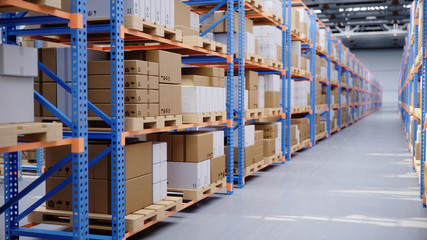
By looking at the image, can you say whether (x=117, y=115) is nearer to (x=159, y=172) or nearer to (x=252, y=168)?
(x=159, y=172)

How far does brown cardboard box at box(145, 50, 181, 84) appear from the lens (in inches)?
173

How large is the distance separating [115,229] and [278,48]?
5.96 meters

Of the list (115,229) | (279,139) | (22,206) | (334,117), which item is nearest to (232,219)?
(115,229)

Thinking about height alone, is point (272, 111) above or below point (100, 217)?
A: above

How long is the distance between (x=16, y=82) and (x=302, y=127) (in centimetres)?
924

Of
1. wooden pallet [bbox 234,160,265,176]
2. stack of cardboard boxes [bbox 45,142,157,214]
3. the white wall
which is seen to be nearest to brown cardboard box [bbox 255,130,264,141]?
wooden pallet [bbox 234,160,265,176]

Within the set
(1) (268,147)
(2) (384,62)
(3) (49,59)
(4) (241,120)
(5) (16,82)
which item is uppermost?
(2) (384,62)

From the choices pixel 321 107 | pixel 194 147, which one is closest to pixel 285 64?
pixel 194 147

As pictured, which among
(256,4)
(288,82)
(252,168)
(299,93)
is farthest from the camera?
(299,93)

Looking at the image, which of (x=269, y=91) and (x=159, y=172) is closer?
(x=159, y=172)

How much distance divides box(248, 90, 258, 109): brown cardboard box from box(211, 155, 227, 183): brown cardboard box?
1708mm

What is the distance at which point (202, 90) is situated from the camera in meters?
5.39

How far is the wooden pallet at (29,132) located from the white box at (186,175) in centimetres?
235

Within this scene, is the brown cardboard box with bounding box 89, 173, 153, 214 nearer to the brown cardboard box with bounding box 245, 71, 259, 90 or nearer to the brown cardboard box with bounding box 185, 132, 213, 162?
the brown cardboard box with bounding box 185, 132, 213, 162
